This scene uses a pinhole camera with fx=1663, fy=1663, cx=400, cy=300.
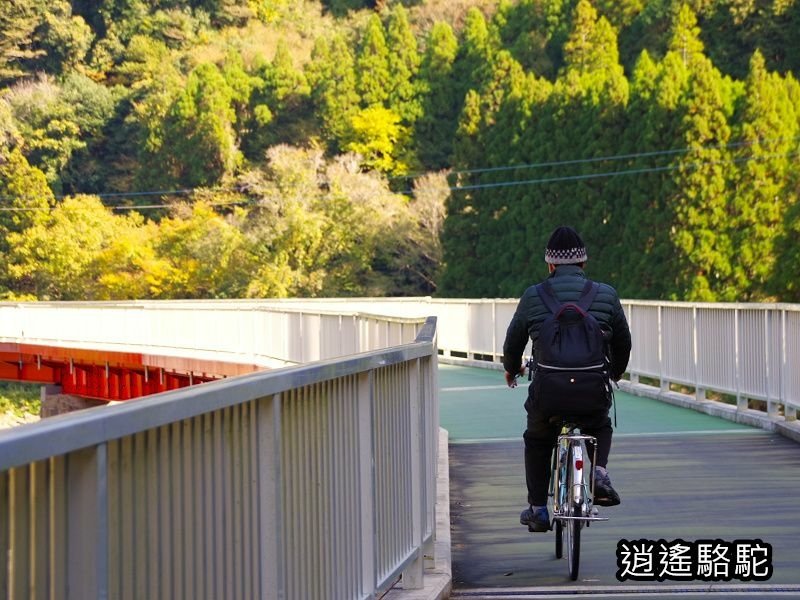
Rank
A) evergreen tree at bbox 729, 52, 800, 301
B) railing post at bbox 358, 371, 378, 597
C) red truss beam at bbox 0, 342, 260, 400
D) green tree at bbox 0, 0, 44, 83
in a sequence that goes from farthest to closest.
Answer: green tree at bbox 0, 0, 44, 83 < evergreen tree at bbox 729, 52, 800, 301 < red truss beam at bbox 0, 342, 260, 400 < railing post at bbox 358, 371, 378, 597

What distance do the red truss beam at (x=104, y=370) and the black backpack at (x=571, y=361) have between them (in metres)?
21.9

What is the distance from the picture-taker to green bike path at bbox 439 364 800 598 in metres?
9.24

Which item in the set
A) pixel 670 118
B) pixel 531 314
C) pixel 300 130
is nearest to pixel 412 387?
pixel 531 314

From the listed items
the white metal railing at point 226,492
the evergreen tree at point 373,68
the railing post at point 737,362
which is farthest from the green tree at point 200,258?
the white metal railing at point 226,492

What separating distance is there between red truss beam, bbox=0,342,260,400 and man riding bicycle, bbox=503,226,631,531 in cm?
2145

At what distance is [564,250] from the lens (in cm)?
891

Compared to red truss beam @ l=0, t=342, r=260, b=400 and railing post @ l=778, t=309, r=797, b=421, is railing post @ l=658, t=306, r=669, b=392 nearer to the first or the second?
railing post @ l=778, t=309, r=797, b=421

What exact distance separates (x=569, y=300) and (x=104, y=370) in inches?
1301

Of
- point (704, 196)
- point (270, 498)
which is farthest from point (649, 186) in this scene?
point (270, 498)

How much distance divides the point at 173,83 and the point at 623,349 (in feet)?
312

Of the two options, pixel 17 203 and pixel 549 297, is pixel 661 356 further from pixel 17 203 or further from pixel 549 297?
pixel 17 203

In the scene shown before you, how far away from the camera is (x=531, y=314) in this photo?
8.71m

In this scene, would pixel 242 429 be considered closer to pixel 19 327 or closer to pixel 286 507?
pixel 286 507

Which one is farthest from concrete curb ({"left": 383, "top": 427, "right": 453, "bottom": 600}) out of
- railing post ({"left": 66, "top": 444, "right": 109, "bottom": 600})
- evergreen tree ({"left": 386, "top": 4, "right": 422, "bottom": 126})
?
evergreen tree ({"left": 386, "top": 4, "right": 422, "bottom": 126})
